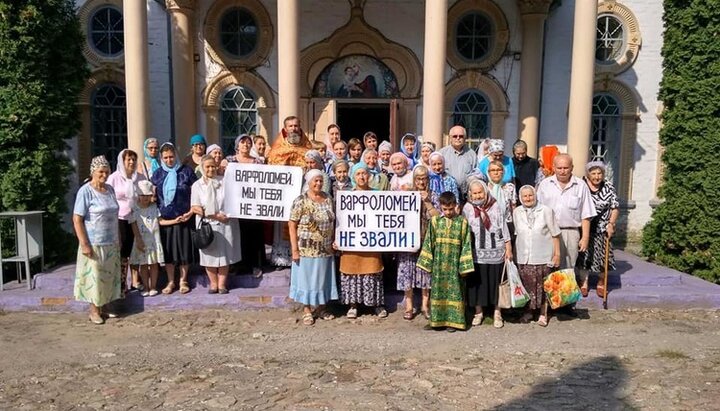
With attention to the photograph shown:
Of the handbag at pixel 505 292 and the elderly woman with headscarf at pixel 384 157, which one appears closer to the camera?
the handbag at pixel 505 292

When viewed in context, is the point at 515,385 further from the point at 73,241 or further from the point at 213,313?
the point at 73,241

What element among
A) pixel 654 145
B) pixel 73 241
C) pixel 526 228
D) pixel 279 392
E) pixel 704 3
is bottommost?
pixel 279 392

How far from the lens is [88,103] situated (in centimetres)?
1155

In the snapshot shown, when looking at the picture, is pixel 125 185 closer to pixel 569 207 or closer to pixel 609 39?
pixel 569 207

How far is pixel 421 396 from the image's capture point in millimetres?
4531

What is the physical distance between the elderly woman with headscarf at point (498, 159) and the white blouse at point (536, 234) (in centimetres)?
65

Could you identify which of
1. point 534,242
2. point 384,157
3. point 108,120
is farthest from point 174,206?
point 108,120

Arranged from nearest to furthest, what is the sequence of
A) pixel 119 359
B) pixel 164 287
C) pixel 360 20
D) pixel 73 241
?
pixel 119 359 → pixel 164 287 → pixel 73 241 → pixel 360 20

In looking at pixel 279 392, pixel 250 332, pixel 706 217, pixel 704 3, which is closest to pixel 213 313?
pixel 250 332

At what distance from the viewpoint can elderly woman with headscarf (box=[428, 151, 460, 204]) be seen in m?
6.32

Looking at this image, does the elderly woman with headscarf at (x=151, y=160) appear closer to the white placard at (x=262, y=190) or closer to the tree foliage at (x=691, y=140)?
the white placard at (x=262, y=190)

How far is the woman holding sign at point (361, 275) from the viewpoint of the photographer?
6.27 metres

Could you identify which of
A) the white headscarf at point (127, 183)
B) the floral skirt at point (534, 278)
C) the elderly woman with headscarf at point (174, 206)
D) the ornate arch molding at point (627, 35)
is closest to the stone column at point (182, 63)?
the elderly woman with headscarf at point (174, 206)

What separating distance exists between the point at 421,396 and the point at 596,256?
3478mm
